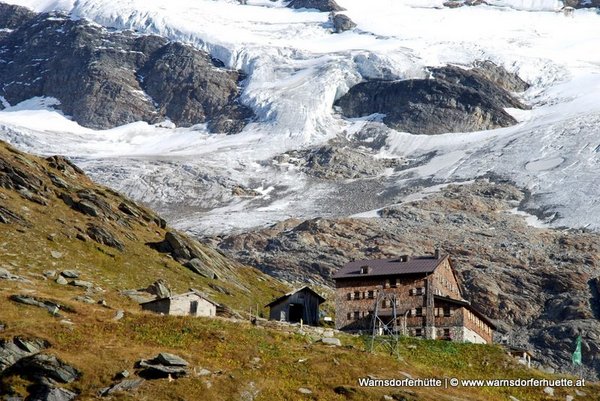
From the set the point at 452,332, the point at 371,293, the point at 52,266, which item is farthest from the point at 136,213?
the point at 452,332

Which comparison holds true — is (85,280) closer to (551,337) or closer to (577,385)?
(577,385)

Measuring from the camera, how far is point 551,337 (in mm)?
171750

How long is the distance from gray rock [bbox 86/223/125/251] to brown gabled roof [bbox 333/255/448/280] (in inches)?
1157

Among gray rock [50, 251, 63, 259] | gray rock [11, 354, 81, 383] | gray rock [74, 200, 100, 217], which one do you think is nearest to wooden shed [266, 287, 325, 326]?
gray rock [50, 251, 63, 259]

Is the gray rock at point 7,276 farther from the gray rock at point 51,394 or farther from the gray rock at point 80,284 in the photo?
the gray rock at point 51,394

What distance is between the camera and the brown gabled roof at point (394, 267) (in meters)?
96.5

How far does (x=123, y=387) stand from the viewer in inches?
2060

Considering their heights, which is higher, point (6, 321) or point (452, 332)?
point (6, 321)

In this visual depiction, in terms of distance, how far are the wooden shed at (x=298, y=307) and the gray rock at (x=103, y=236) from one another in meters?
24.2

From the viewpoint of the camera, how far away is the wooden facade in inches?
3676

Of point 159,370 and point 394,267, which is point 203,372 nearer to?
point 159,370

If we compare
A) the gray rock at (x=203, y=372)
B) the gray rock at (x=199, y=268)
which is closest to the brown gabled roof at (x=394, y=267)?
the gray rock at (x=199, y=268)

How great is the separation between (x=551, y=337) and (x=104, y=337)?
416 feet

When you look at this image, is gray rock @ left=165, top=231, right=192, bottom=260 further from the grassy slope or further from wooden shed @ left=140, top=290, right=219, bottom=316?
wooden shed @ left=140, top=290, right=219, bottom=316
